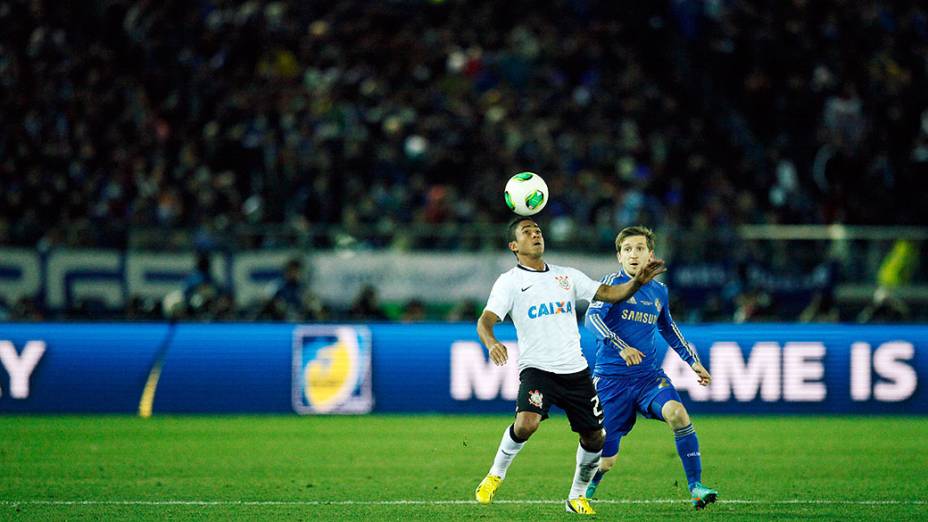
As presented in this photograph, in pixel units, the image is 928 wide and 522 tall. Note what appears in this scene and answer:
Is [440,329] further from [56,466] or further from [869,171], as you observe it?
[869,171]

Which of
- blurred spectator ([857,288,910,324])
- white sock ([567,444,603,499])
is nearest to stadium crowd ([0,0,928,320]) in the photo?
blurred spectator ([857,288,910,324])

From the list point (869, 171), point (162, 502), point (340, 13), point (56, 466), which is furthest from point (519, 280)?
point (340, 13)

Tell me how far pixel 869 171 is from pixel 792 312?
394 centimetres

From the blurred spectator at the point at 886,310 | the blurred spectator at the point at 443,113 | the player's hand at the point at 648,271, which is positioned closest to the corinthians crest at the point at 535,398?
the player's hand at the point at 648,271

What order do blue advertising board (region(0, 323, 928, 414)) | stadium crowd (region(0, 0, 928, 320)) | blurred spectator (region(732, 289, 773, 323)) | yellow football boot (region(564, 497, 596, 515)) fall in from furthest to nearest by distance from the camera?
stadium crowd (region(0, 0, 928, 320)), blurred spectator (region(732, 289, 773, 323)), blue advertising board (region(0, 323, 928, 414)), yellow football boot (region(564, 497, 596, 515))

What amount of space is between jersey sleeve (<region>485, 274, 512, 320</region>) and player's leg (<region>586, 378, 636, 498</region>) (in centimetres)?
94

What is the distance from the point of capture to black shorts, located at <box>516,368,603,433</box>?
8.59 meters

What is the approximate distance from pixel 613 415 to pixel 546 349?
2.48 feet

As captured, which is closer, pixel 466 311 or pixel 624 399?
pixel 624 399

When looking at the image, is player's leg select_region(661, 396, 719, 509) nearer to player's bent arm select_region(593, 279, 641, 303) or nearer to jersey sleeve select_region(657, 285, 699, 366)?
jersey sleeve select_region(657, 285, 699, 366)

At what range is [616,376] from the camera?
29.7 ft

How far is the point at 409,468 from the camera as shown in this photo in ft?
37.1

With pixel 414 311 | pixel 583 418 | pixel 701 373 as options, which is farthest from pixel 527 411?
pixel 414 311

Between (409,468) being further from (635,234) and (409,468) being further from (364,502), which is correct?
(635,234)
